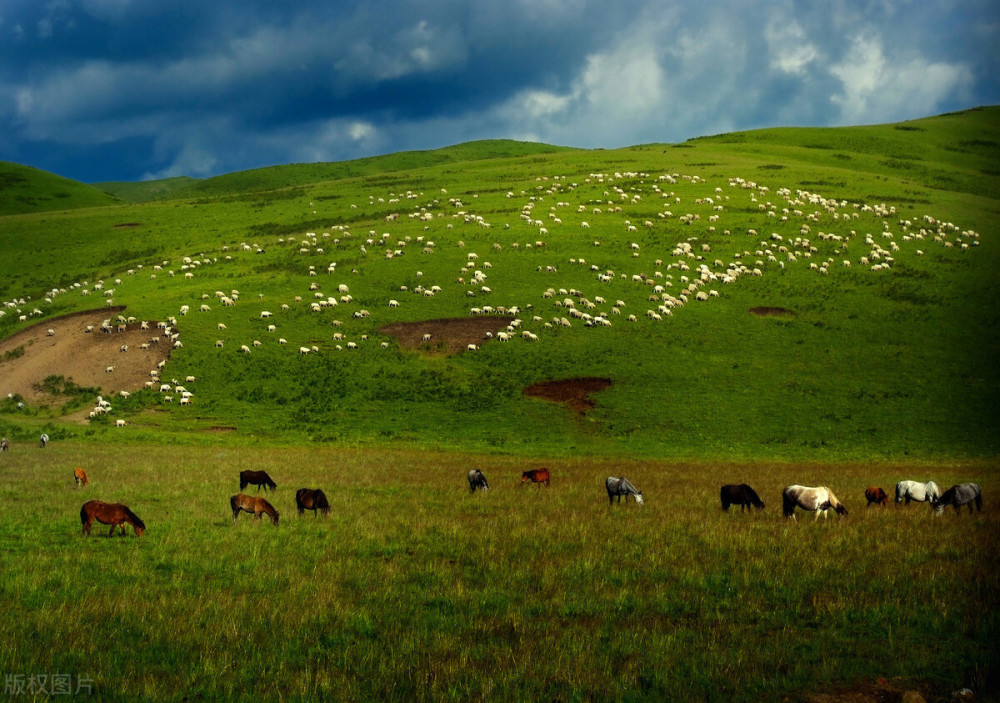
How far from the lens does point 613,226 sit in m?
79.8

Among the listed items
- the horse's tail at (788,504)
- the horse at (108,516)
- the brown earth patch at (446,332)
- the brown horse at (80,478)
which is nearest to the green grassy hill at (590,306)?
the brown earth patch at (446,332)

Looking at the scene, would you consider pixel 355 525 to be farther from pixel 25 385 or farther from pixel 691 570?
pixel 25 385

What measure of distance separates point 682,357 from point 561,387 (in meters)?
11.0

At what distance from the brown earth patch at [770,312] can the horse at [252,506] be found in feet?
169

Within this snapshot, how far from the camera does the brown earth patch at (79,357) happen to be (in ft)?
168

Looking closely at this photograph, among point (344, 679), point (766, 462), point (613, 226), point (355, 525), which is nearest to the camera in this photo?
point (344, 679)

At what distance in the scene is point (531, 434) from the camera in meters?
44.0

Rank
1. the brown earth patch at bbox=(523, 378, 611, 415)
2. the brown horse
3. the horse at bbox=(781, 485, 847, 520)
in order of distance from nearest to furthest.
→ the horse at bbox=(781, 485, 847, 520) < the brown horse < the brown earth patch at bbox=(523, 378, 611, 415)

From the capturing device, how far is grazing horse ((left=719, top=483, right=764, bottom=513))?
70.4 ft

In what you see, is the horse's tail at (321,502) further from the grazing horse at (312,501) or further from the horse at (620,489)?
the horse at (620,489)

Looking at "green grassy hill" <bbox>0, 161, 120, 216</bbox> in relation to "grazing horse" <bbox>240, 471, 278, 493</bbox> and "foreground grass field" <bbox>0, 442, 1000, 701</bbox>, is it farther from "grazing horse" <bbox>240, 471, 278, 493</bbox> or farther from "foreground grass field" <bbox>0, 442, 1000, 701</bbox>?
"foreground grass field" <bbox>0, 442, 1000, 701</bbox>

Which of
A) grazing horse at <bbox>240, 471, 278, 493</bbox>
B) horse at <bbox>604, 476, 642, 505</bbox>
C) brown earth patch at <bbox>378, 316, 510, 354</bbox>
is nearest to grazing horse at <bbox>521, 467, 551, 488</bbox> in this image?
horse at <bbox>604, 476, 642, 505</bbox>

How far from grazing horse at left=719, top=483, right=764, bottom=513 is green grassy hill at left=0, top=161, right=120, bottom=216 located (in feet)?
587

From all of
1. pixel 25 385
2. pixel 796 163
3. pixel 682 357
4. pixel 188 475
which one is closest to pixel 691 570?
pixel 188 475
